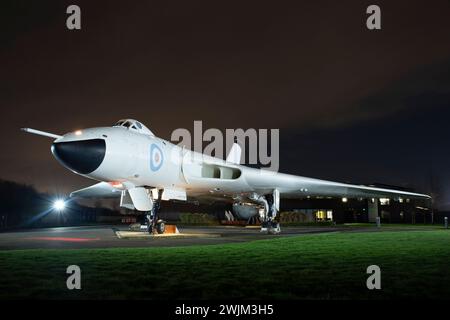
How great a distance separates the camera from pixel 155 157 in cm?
1622

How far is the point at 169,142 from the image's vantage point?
59.7 ft

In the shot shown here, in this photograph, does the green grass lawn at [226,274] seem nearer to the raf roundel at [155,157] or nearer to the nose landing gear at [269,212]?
the raf roundel at [155,157]

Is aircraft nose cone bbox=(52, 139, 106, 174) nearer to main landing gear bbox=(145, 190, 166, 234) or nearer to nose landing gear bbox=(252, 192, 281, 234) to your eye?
main landing gear bbox=(145, 190, 166, 234)

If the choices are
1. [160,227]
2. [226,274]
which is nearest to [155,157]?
[160,227]

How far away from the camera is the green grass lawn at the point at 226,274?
19.5ft

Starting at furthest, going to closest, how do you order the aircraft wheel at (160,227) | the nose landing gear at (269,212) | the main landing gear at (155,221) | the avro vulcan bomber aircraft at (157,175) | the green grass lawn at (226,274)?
the nose landing gear at (269,212), the aircraft wheel at (160,227), the main landing gear at (155,221), the avro vulcan bomber aircraft at (157,175), the green grass lawn at (226,274)

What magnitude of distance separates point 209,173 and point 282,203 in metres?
42.1

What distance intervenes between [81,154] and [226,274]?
747 cm

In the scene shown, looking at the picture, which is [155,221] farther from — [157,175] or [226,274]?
[226,274]

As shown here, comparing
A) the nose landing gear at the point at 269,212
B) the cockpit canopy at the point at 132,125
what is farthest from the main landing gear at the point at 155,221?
the nose landing gear at the point at 269,212

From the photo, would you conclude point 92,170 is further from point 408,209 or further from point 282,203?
point 408,209

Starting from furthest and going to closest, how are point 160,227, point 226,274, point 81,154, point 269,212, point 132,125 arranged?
1. point 269,212
2. point 160,227
3. point 132,125
4. point 81,154
5. point 226,274
